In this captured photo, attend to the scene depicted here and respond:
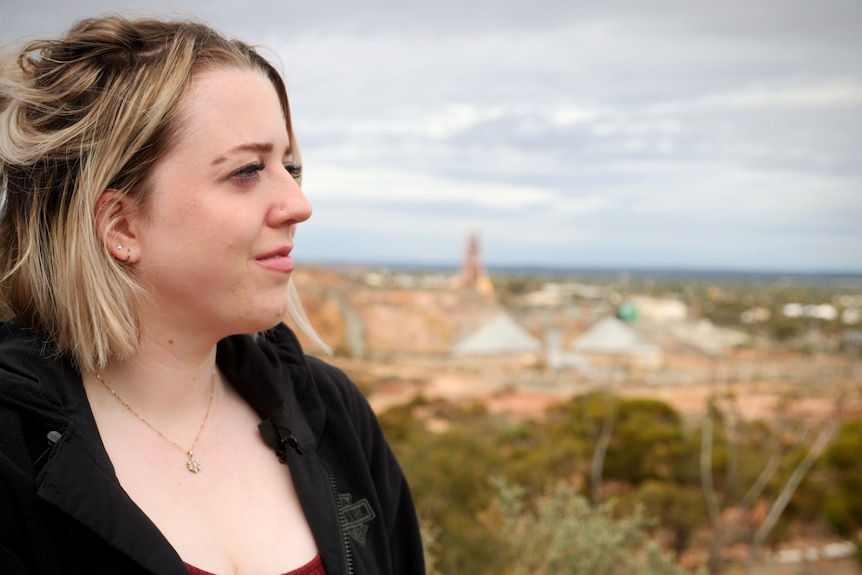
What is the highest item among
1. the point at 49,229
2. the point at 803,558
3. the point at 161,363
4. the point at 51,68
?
the point at 51,68

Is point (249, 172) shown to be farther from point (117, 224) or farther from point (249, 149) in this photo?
point (117, 224)

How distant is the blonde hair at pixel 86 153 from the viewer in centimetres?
116

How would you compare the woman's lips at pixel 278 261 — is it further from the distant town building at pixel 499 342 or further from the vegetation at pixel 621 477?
the distant town building at pixel 499 342

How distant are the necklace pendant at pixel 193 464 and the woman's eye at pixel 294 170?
544 mm

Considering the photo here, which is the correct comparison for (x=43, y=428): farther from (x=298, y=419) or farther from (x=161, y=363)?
(x=298, y=419)

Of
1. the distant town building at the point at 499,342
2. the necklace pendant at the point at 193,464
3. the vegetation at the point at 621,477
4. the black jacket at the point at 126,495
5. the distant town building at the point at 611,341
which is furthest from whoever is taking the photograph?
the distant town building at the point at 499,342

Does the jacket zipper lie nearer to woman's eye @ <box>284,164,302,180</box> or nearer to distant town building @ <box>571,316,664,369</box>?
woman's eye @ <box>284,164,302,180</box>

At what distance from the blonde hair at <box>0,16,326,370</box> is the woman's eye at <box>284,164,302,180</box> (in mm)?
214

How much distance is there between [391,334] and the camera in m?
36.7

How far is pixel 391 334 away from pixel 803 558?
27.8 metres

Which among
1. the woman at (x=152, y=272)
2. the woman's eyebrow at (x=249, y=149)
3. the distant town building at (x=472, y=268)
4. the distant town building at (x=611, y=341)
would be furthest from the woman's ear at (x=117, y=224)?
the distant town building at (x=472, y=268)

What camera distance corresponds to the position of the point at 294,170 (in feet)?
4.67

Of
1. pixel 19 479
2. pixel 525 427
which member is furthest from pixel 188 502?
pixel 525 427

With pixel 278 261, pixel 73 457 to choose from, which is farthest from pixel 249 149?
pixel 73 457
